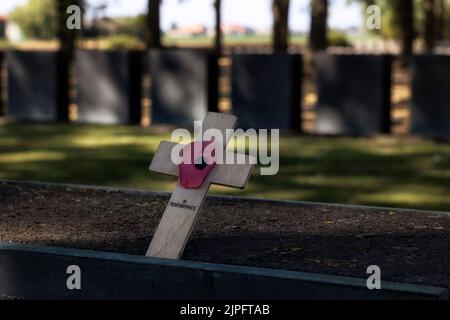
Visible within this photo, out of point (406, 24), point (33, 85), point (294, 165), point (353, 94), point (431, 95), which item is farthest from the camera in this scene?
point (406, 24)

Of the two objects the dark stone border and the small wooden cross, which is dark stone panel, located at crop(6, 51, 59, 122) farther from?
the dark stone border

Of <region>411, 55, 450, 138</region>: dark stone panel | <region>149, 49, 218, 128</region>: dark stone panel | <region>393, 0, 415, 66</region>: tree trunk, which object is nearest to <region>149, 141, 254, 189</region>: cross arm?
<region>411, 55, 450, 138</region>: dark stone panel

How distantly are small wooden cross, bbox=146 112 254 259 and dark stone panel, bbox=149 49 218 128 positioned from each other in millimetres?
9873

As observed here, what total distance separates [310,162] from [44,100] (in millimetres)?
6390

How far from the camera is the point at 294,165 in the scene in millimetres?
13719

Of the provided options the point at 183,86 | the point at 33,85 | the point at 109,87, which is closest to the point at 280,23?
the point at 33,85

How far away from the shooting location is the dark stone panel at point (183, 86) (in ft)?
57.5

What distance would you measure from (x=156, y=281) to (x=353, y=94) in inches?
399

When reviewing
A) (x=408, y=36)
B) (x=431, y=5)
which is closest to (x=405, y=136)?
(x=408, y=36)

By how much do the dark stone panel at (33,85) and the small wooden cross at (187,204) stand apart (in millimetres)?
11364

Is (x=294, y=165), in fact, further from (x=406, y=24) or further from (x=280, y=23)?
(x=280, y=23)

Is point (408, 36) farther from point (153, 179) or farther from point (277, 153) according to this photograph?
point (153, 179)

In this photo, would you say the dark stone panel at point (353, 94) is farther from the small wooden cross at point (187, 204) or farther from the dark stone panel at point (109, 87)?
the small wooden cross at point (187, 204)

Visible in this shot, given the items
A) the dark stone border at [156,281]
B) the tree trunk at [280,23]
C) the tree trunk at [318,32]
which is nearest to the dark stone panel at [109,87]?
the dark stone border at [156,281]
